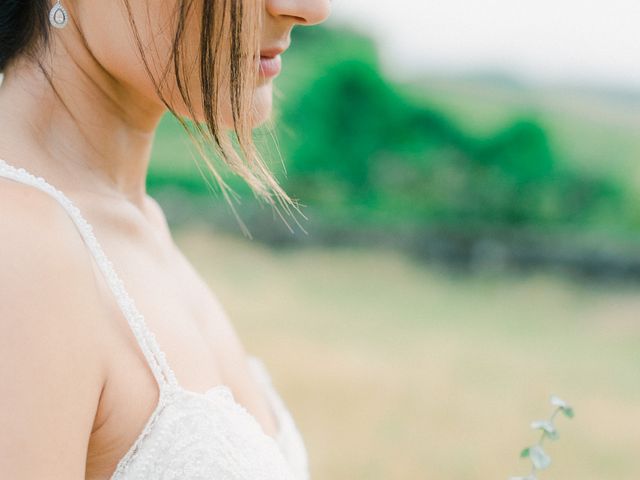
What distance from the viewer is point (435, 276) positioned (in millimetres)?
4977

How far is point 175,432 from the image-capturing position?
2.43ft

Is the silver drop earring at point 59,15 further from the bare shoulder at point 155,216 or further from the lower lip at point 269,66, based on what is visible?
the bare shoulder at point 155,216

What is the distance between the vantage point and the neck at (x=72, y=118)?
763 millimetres

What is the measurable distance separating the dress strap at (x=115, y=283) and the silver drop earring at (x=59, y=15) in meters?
0.16

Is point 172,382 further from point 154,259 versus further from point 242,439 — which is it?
point 154,259

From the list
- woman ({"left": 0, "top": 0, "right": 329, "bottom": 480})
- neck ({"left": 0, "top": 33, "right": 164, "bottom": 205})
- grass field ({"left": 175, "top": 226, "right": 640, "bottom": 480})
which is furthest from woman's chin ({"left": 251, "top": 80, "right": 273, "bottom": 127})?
grass field ({"left": 175, "top": 226, "right": 640, "bottom": 480})

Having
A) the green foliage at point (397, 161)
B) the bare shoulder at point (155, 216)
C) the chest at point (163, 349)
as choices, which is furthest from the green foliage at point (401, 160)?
the chest at point (163, 349)

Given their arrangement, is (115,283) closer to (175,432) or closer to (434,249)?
(175,432)

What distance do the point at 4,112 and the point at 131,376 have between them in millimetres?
260

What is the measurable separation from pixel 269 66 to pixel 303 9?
68 mm

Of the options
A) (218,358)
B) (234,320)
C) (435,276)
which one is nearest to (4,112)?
(218,358)

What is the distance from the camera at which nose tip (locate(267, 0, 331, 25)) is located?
0.76 meters

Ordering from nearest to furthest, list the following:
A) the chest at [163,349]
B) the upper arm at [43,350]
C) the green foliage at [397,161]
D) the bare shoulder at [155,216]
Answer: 1. the upper arm at [43,350]
2. the chest at [163,349]
3. the bare shoulder at [155,216]
4. the green foliage at [397,161]

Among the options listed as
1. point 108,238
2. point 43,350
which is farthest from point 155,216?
point 43,350
